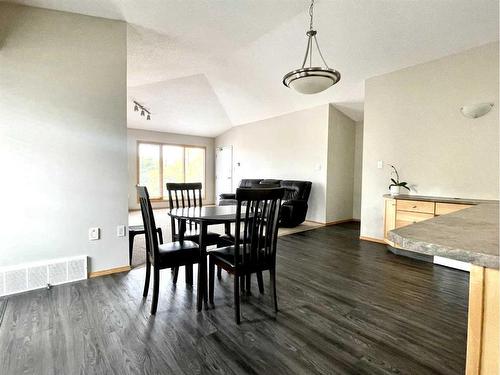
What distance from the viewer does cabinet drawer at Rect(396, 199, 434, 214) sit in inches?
135

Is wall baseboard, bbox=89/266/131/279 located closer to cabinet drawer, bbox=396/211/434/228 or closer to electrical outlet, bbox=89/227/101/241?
electrical outlet, bbox=89/227/101/241

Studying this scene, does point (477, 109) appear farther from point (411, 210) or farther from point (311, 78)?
point (311, 78)

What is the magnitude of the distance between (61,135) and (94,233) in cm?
107

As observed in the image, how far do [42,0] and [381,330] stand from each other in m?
4.02

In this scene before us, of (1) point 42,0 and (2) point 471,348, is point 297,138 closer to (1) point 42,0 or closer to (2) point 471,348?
(1) point 42,0

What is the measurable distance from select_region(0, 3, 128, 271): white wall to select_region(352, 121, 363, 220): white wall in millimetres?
5043

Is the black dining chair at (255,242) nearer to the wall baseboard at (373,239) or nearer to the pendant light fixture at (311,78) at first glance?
the pendant light fixture at (311,78)

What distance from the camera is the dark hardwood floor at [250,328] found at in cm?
156

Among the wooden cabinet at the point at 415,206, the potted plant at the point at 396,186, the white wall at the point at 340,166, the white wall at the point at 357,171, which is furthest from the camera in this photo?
the white wall at the point at 357,171

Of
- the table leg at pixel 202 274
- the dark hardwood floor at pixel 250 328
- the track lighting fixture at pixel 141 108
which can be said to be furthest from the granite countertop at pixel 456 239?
the track lighting fixture at pixel 141 108

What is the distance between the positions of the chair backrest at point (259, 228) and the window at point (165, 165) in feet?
21.6

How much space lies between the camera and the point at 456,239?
2.65ft

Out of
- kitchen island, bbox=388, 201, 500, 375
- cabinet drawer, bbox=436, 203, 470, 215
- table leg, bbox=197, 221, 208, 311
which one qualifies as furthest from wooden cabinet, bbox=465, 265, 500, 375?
cabinet drawer, bbox=436, 203, 470, 215

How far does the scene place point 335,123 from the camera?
568cm
